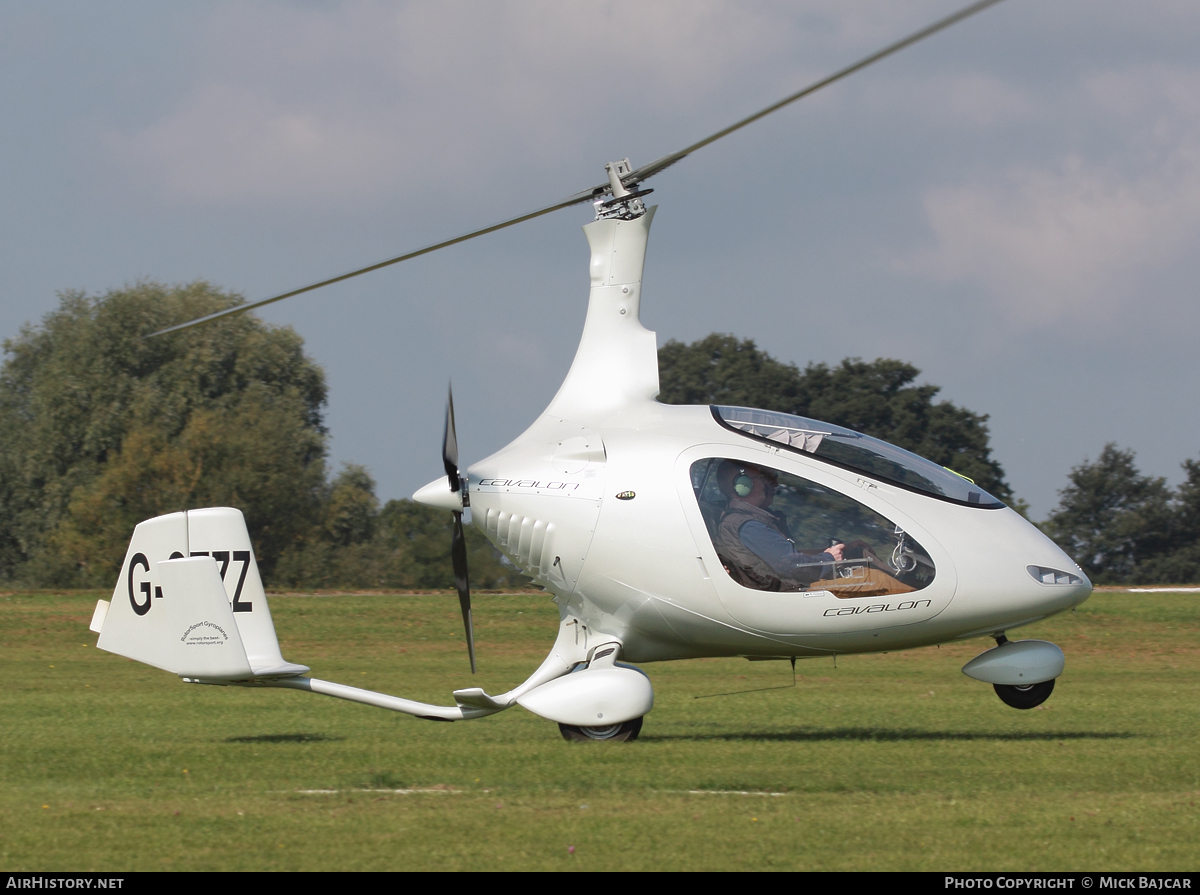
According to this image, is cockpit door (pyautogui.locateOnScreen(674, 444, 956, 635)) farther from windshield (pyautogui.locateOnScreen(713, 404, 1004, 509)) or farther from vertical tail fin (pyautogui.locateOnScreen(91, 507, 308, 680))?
vertical tail fin (pyautogui.locateOnScreen(91, 507, 308, 680))

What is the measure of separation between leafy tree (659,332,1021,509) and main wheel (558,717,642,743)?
115 feet

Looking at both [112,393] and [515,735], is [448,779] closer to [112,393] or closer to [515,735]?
[515,735]

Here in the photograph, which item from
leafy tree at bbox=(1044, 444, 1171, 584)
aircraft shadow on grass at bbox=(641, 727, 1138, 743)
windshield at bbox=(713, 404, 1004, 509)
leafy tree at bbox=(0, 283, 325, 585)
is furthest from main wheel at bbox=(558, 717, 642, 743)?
leafy tree at bbox=(1044, 444, 1171, 584)

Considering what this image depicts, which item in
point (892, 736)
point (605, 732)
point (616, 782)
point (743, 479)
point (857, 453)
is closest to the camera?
point (616, 782)

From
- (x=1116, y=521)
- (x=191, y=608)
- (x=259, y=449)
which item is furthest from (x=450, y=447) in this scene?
(x=1116, y=521)

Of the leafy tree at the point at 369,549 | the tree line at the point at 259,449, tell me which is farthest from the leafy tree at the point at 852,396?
the leafy tree at the point at 369,549

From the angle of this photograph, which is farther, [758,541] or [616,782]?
[758,541]

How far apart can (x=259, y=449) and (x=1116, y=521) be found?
1452 inches

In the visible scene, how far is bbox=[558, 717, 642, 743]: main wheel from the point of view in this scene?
11.0 meters

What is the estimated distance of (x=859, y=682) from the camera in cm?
1864

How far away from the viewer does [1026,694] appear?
451 inches

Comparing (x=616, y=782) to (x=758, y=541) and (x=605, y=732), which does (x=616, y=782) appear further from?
(x=758, y=541)

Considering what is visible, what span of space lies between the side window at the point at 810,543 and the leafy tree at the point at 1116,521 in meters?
48.8

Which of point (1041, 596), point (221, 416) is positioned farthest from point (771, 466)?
point (221, 416)
